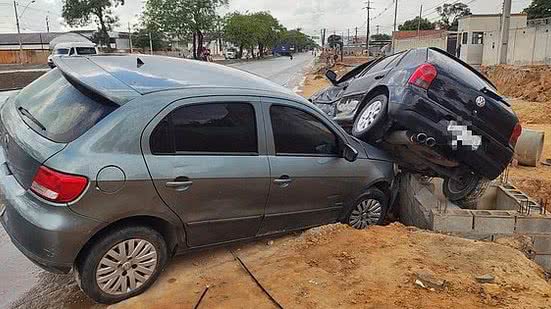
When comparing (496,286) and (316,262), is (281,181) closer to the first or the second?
(316,262)

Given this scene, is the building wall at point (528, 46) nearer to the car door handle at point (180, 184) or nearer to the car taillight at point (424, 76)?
the car taillight at point (424, 76)

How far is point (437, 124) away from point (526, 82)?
2097 cm

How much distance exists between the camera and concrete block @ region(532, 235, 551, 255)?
17.1 ft

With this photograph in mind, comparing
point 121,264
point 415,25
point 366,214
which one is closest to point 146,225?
point 121,264

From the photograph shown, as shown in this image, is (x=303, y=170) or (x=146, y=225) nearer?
(x=146, y=225)

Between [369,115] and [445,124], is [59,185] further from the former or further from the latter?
[445,124]

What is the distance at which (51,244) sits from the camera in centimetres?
324

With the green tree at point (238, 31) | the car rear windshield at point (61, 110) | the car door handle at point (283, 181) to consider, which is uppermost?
the green tree at point (238, 31)

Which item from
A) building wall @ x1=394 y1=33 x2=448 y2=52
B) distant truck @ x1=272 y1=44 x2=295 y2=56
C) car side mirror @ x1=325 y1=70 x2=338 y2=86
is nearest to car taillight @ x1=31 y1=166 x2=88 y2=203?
car side mirror @ x1=325 y1=70 x2=338 y2=86

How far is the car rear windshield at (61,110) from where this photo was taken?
3429 mm

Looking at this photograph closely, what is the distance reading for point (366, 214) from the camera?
5.32 metres

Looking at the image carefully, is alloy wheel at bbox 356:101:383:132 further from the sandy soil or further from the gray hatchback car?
the sandy soil

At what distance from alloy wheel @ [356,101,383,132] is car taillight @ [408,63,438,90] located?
0.51m

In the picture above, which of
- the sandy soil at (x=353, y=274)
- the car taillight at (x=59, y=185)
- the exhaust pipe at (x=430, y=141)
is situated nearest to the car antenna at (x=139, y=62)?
the car taillight at (x=59, y=185)
